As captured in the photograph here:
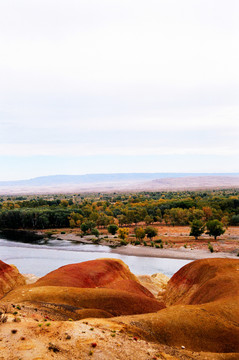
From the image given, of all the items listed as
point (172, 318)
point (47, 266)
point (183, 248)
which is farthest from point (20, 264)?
point (172, 318)

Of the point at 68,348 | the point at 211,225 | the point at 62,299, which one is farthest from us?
the point at 211,225

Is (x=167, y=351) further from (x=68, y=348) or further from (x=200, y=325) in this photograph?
(x=68, y=348)

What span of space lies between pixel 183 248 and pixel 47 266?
40.9m

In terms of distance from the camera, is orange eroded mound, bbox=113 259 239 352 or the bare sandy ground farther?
the bare sandy ground

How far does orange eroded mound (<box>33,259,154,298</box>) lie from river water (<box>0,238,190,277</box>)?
16.2 m

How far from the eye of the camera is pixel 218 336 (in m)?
21.0

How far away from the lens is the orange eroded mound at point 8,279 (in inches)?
1756

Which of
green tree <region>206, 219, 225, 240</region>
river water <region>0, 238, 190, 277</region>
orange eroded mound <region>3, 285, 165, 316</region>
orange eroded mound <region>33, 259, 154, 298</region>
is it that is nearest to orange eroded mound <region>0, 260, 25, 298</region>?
orange eroded mound <region>33, 259, 154, 298</region>

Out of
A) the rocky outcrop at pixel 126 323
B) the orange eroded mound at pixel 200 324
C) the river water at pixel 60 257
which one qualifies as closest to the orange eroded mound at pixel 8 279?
the river water at pixel 60 257

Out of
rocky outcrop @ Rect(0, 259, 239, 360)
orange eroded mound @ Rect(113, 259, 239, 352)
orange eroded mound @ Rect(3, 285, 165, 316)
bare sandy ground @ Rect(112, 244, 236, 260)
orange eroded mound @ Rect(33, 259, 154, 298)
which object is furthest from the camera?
bare sandy ground @ Rect(112, 244, 236, 260)

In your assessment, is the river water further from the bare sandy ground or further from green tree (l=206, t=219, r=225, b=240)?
green tree (l=206, t=219, r=225, b=240)

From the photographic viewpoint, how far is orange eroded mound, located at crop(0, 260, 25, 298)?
4459cm

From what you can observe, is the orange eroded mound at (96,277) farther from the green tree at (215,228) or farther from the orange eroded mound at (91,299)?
the green tree at (215,228)

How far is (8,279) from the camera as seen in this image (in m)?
46.7
